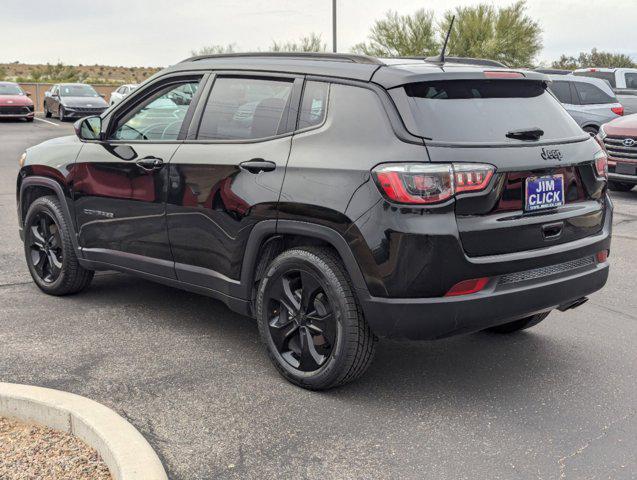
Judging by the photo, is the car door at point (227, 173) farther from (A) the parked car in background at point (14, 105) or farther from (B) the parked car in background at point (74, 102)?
(A) the parked car in background at point (14, 105)

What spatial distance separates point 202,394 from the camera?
4.38 meters

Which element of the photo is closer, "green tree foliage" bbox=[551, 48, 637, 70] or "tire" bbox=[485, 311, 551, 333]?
"tire" bbox=[485, 311, 551, 333]

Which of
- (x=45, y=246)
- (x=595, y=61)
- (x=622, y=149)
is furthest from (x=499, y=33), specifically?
(x=45, y=246)

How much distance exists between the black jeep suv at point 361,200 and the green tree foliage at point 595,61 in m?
48.6

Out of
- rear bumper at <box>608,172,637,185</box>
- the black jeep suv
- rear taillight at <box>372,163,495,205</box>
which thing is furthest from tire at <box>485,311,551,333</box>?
rear bumper at <box>608,172,637,185</box>

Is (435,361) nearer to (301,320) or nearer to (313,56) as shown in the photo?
(301,320)

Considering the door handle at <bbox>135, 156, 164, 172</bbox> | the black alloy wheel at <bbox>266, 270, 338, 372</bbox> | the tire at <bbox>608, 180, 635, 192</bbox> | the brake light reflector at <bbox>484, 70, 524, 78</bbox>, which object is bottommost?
the tire at <bbox>608, 180, 635, 192</bbox>

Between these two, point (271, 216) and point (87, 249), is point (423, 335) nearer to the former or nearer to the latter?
point (271, 216)

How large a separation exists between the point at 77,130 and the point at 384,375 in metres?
2.77

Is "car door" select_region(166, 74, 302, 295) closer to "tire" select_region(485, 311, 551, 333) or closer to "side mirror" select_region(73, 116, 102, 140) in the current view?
"side mirror" select_region(73, 116, 102, 140)

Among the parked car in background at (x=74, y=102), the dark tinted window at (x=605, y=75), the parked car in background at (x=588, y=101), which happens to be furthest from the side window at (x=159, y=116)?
the parked car in background at (x=74, y=102)

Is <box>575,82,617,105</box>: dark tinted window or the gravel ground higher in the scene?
<box>575,82,617,105</box>: dark tinted window

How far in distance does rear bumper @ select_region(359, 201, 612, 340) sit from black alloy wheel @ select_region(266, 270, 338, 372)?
0.32 m

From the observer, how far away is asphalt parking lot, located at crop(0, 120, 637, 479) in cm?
366
